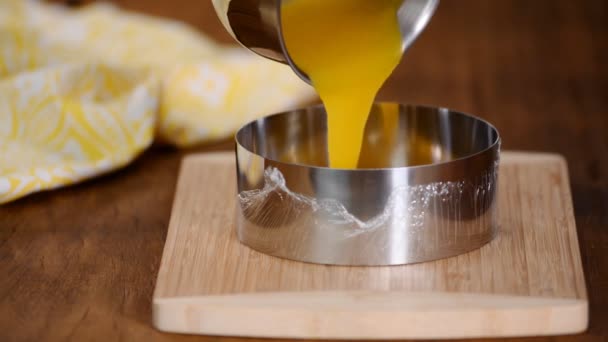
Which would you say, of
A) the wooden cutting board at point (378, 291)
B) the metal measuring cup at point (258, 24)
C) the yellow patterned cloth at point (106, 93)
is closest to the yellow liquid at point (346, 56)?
the metal measuring cup at point (258, 24)

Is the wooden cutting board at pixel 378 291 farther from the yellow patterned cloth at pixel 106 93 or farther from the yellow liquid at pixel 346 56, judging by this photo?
the yellow patterned cloth at pixel 106 93

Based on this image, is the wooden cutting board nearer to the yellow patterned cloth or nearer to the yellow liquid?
the yellow liquid

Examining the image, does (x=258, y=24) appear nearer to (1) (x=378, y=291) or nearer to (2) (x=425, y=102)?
(1) (x=378, y=291)

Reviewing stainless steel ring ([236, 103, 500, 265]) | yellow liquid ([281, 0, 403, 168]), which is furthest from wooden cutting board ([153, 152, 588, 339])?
yellow liquid ([281, 0, 403, 168])

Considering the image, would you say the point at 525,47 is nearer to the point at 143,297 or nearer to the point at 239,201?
the point at 239,201

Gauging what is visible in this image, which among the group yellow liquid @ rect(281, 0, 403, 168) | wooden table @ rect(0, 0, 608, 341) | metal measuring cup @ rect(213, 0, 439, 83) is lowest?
wooden table @ rect(0, 0, 608, 341)

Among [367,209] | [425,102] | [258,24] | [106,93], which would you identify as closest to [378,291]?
[367,209]
